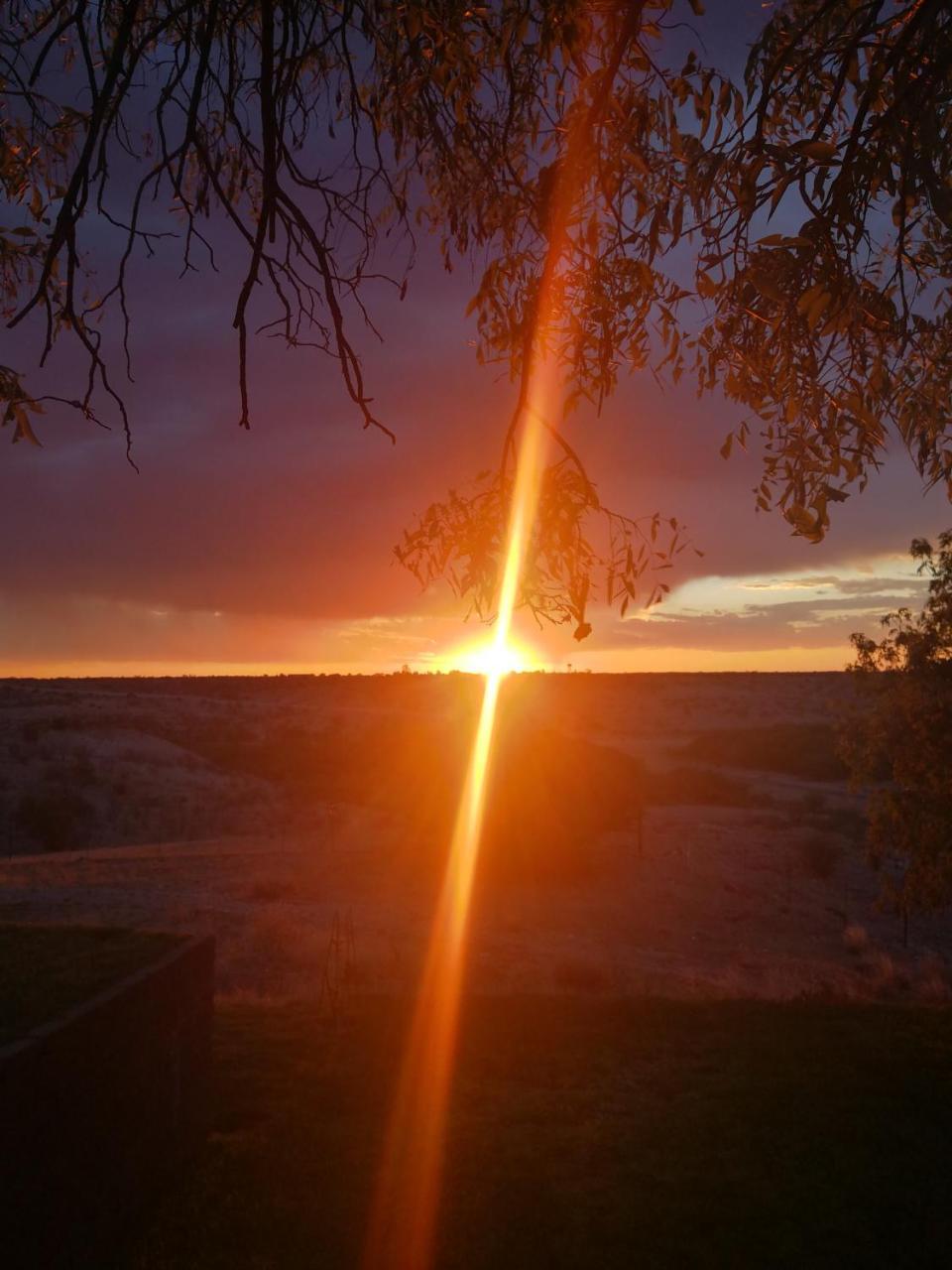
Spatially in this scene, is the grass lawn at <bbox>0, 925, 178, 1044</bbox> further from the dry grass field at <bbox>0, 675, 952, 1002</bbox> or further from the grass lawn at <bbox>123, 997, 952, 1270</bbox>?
the dry grass field at <bbox>0, 675, 952, 1002</bbox>

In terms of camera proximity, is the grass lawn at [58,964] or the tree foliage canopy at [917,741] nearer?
the grass lawn at [58,964]

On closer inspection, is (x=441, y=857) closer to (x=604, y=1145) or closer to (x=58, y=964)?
(x=604, y=1145)

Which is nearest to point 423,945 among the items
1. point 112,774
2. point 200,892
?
point 200,892

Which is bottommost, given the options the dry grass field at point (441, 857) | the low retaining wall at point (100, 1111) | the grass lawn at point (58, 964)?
the dry grass field at point (441, 857)

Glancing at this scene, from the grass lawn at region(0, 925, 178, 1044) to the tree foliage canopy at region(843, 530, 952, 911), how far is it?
55.1 ft

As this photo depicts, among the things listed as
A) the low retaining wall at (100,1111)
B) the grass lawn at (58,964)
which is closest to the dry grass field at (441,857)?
the grass lawn at (58,964)

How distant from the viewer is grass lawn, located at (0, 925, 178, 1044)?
5.37 metres

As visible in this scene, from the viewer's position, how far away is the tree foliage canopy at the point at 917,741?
66.5ft

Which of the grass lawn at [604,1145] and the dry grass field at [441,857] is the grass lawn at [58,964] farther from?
the dry grass field at [441,857]

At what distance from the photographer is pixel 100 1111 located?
540 centimetres

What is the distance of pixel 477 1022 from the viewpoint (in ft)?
35.8

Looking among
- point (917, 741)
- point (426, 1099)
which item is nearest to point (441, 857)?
point (917, 741)

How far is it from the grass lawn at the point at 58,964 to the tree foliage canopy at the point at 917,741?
1681 cm

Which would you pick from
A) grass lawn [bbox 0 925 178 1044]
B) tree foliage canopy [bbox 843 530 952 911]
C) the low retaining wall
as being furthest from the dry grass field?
the low retaining wall
